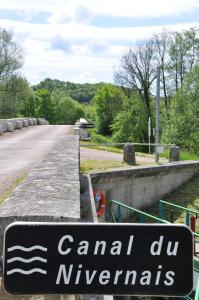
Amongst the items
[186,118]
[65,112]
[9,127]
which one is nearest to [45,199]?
[9,127]

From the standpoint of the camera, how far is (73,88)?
166 m

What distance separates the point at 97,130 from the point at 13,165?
48.7 meters

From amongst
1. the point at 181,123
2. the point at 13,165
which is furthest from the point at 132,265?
the point at 181,123

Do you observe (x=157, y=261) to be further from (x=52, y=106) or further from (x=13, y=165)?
(x=52, y=106)

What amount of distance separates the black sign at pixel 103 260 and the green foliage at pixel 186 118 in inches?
1272

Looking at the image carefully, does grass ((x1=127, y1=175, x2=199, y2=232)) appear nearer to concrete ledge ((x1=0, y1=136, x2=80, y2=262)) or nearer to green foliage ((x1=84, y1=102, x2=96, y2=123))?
concrete ledge ((x1=0, y1=136, x2=80, y2=262))

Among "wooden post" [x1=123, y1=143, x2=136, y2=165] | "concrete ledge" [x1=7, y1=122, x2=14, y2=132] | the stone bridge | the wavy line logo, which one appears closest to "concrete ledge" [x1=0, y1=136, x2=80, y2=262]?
the stone bridge

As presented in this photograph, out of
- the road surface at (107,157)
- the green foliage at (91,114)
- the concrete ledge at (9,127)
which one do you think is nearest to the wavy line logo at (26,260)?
the road surface at (107,157)

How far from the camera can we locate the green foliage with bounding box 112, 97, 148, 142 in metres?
43.7

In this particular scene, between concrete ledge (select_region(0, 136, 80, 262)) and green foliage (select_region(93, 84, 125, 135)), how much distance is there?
5035cm

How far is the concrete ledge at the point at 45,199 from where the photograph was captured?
3277mm

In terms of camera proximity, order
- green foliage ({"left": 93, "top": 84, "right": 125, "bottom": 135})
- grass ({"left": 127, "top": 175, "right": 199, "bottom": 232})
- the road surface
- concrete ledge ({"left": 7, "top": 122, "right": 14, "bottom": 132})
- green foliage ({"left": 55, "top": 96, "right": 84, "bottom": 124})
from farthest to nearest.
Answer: green foliage ({"left": 55, "top": 96, "right": 84, "bottom": 124}) → green foliage ({"left": 93, "top": 84, "right": 125, "bottom": 135}) → concrete ledge ({"left": 7, "top": 122, "right": 14, "bottom": 132}) → the road surface → grass ({"left": 127, "top": 175, "right": 199, "bottom": 232})

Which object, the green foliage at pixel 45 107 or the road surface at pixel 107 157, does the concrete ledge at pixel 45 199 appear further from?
the green foliage at pixel 45 107

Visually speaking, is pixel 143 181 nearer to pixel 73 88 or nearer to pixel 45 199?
pixel 45 199
